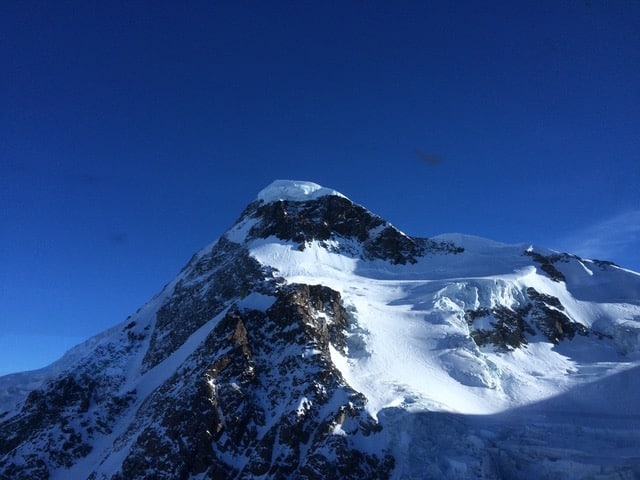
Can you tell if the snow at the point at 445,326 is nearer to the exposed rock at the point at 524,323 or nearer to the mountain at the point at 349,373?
the mountain at the point at 349,373

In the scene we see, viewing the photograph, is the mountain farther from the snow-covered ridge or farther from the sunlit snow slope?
the snow-covered ridge

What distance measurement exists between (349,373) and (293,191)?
5567 cm

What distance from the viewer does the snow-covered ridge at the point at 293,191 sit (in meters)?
112

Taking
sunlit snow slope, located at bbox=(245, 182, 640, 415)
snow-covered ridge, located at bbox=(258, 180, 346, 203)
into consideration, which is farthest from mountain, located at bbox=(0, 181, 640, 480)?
snow-covered ridge, located at bbox=(258, 180, 346, 203)

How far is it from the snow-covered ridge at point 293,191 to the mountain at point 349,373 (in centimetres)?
608

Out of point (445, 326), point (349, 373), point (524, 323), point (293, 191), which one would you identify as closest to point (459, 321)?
point (445, 326)

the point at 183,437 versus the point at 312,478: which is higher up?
the point at 183,437

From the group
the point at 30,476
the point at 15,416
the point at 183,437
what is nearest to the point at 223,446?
the point at 183,437

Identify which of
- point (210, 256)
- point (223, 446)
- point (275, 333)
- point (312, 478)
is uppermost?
point (210, 256)

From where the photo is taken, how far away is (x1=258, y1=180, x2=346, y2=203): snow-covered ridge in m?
112

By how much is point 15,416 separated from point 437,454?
6193 cm

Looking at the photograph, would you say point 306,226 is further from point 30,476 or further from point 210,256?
point 30,476

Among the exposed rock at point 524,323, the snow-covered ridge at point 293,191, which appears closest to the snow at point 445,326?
the exposed rock at point 524,323

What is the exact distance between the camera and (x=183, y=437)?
56.9 meters
